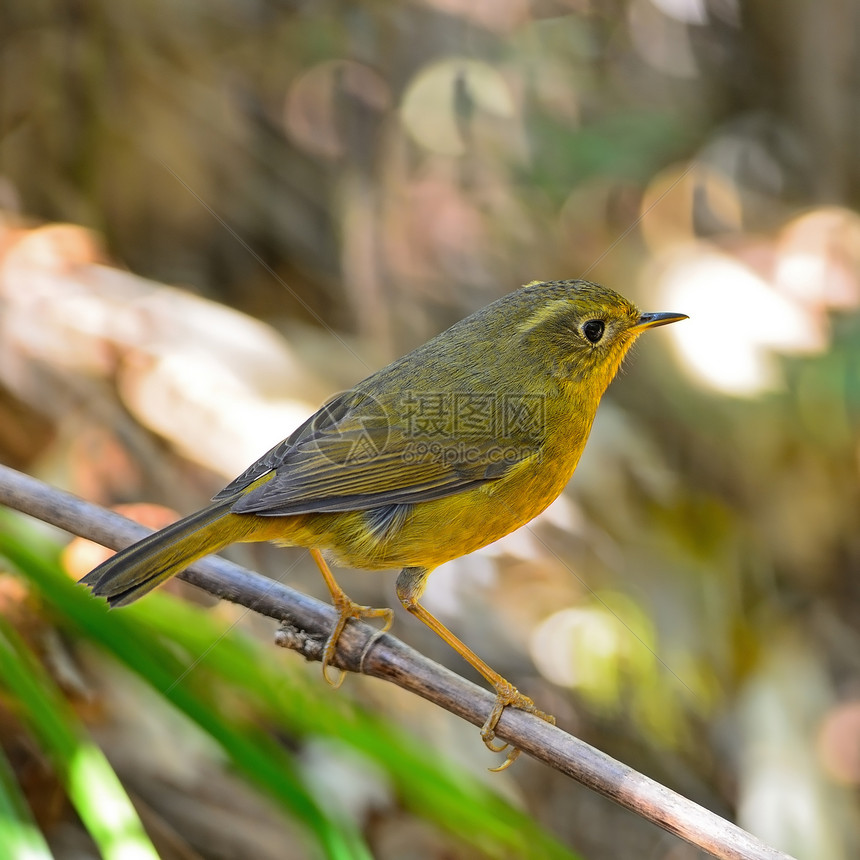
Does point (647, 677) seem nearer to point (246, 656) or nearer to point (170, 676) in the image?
point (246, 656)

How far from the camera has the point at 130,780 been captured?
151 inches

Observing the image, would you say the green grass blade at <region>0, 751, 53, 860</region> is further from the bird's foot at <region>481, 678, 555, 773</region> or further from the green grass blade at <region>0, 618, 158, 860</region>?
the bird's foot at <region>481, 678, 555, 773</region>

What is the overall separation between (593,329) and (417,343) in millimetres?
2098

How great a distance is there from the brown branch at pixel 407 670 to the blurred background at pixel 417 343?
0.35 metres

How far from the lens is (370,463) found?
2996 millimetres

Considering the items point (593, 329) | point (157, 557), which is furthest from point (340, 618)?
point (593, 329)

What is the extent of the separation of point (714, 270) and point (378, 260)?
65.8 inches

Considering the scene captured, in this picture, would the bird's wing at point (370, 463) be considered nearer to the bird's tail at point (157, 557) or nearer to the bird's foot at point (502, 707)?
the bird's tail at point (157, 557)

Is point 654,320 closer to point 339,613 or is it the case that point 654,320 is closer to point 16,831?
point 339,613

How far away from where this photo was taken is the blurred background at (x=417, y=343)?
357 cm

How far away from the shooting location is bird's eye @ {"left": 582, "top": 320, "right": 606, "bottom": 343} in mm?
3180

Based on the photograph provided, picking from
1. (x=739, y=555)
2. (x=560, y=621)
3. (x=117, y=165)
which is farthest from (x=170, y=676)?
(x=117, y=165)

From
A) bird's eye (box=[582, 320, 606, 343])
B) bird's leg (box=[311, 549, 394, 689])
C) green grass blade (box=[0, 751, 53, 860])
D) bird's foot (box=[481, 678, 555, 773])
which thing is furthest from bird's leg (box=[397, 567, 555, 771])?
green grass blade (box=[0, 751, 53, 860])

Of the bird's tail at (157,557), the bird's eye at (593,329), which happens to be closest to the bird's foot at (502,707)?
the bird's tail at (157,557)
